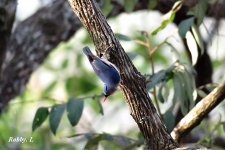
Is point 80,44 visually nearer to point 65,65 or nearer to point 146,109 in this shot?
point 65,65

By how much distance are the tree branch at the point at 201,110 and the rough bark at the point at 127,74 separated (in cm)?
19

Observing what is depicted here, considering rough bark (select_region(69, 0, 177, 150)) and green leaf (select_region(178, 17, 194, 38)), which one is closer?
rough bark (select_region(69, 0, 177, 150))

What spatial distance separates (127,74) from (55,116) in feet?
1.84

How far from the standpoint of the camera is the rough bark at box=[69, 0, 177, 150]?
1.09 metres

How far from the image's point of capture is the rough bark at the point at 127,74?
1.09 meters

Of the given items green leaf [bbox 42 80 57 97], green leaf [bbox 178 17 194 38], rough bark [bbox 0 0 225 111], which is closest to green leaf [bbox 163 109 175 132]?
green leaf [bbox 178 17 194 38]

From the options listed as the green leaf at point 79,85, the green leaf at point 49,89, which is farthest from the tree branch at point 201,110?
the green leaf at point 49,89

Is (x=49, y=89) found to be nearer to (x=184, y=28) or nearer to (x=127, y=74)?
(x=184, y=28)

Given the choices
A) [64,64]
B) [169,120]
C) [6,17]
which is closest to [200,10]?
[169,120]

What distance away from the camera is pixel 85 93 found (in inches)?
110

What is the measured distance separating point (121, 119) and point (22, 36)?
112cm

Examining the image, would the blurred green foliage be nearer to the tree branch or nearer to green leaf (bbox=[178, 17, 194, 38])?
green leaf (bbox=[178, 17, 194, 38])

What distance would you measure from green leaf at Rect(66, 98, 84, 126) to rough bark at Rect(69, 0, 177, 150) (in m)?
0.45

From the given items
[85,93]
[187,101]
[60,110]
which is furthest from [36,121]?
[85,93]
